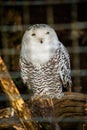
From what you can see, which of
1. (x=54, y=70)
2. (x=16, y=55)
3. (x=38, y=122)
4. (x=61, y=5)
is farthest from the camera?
(x=61, y=5)

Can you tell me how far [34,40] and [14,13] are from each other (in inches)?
40.7

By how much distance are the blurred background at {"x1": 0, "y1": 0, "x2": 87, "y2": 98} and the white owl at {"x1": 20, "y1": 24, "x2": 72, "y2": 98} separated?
529 mm

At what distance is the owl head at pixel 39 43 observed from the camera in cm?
220

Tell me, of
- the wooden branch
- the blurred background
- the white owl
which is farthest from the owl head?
the blurred background

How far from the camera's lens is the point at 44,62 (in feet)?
7.41

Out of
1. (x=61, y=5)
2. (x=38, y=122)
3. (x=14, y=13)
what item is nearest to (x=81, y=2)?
(x=61, y=5)

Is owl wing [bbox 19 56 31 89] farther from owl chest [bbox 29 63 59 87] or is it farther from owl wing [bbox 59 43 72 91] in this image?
owl wing [bbox 59 43 72 91]

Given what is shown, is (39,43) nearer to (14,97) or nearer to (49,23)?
(14,97)

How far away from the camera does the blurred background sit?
121 inches

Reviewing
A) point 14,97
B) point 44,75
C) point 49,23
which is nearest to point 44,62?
point 44,75

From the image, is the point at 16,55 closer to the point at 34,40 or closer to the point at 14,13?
the point at 14,13

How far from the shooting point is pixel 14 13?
3.21 m

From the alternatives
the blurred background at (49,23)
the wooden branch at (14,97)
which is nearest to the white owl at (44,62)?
the wooden branch at (14,97)

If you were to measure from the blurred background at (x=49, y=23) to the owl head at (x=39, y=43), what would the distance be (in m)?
0.63
